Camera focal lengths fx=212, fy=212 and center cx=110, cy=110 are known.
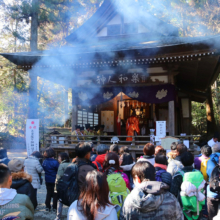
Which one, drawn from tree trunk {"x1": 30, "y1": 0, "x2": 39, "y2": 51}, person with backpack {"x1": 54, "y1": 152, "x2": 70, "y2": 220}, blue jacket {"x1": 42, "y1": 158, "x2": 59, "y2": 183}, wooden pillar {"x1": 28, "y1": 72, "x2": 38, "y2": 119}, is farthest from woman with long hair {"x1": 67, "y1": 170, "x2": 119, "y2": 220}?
tree trunk {"x1": 30, "y1": 0, "x2": 39, "y2": 51}

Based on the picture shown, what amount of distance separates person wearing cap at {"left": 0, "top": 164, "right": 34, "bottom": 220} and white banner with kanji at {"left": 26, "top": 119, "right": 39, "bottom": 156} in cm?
566

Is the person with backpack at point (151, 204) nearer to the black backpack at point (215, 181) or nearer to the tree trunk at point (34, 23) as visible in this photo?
the black backpack at point (215, 181)

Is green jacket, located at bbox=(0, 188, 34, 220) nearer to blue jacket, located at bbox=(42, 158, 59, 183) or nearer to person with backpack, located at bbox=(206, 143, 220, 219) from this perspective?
person with backpack, located at bbox=(206, 143, 220, 219)

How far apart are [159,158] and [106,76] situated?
22.0 ft

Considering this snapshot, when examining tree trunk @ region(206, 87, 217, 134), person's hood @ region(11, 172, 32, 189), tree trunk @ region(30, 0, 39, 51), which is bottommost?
person's hood @ region(11, 172, 32, 189)

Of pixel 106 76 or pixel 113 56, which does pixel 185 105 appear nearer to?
pixel 106 76

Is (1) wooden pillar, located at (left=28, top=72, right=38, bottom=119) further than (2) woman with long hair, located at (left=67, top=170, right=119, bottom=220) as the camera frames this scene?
Yes

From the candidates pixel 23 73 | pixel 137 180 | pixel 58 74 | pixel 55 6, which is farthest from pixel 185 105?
pixel 23 73

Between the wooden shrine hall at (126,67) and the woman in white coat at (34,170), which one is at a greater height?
the wooden shrine hall at (126,67)

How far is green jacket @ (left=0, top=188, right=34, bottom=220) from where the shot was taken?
1886 mm

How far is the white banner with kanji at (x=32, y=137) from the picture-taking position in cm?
741

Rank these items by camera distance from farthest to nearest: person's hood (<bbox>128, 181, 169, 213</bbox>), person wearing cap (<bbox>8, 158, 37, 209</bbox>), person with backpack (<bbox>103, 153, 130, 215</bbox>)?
person wearing cap (<bbox>8, 158, 37, 209</bbox>), person with backpack (<bbox>103, 153, 130, 215</bbox>), person's hood (<bbox>128, 181, 169, 213</bbox>)

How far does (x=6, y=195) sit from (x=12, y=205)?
105 mm

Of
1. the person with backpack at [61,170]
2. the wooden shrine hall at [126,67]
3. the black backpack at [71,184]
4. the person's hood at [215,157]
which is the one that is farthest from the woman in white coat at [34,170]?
the wooden shrine hall at [126,67]
